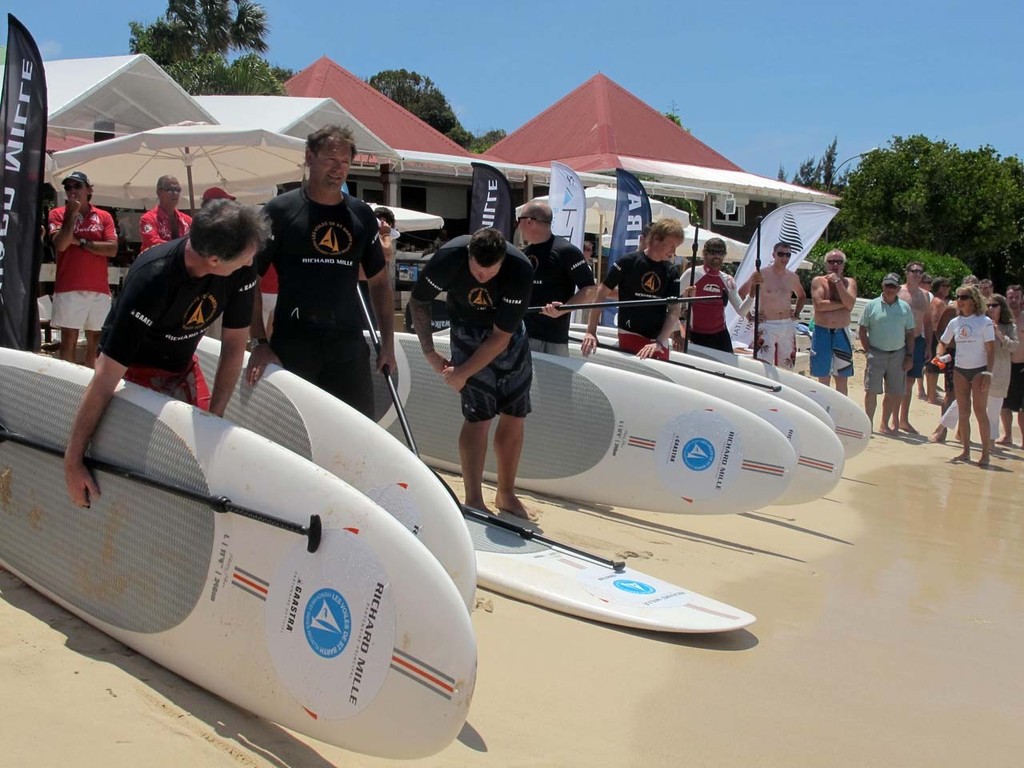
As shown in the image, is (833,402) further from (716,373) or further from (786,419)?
(786,419)

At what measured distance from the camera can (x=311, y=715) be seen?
286 cm

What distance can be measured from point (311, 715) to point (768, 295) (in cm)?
696

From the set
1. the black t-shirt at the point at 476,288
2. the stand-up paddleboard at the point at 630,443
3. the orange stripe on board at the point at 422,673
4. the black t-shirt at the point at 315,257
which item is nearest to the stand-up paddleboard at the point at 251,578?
the orange stripe on board at the point at 422,673

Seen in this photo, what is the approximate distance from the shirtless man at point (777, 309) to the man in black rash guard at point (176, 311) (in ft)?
20.6

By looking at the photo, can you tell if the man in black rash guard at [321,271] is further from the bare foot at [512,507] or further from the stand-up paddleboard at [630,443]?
the stand-up paddleboard at [630,443]

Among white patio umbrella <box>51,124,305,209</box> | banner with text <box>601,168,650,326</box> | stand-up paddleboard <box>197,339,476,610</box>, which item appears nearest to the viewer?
stand-up paddleboard <box>197,339,476,610</box>

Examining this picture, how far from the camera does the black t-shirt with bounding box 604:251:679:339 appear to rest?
6781 mm

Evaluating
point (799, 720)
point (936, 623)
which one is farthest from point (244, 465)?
point (936, 623)

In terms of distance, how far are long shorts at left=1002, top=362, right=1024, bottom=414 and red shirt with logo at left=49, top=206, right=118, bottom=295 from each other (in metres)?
8.48

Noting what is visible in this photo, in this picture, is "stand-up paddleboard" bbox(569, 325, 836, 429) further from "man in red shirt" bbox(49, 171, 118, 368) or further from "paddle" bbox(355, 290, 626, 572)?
"man in red shirt" bbox(49, 171, 118, 368)

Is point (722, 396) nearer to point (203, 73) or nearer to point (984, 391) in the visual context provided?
point (984, 391)

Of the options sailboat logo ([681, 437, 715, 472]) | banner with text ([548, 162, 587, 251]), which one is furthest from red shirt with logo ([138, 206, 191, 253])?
banner with text ([548, 162, 587, 251])

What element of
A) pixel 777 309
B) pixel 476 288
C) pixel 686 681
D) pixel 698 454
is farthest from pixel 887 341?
pixel 686 681

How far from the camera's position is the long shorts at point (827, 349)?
31.6 feet
